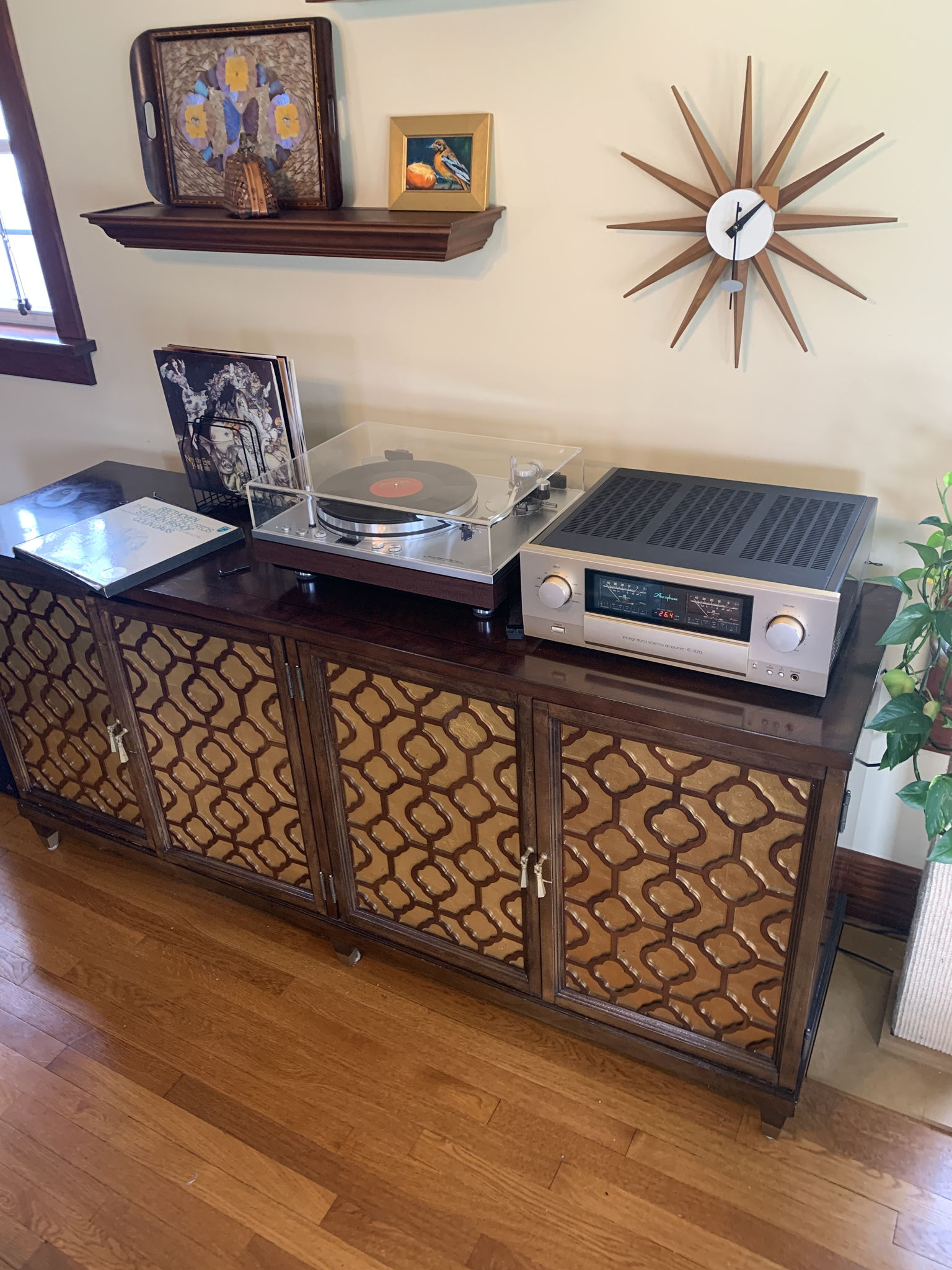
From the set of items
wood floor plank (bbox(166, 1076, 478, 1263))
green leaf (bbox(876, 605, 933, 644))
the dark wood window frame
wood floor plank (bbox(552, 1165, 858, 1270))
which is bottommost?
wood floor plank (bbox(166, 1076, 478, 1263))

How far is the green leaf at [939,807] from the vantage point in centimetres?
120

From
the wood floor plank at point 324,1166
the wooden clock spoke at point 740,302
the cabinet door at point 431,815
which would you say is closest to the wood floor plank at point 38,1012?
the wood floor plank at point 324,1166

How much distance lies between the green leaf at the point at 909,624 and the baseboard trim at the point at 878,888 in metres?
0.67

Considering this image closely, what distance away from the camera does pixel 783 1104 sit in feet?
4.61

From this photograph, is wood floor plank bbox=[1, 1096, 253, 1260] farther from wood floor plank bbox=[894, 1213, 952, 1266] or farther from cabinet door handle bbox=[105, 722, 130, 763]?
wood floor plank bbox=[894, 1213, 952, 1266]

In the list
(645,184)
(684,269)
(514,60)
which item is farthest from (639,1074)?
(514,60)

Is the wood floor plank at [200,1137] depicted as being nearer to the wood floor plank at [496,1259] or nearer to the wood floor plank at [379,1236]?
the wood floor plank at [379,1236]

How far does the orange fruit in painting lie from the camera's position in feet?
5.03

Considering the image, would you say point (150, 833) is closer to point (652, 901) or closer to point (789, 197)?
point (652, 901)

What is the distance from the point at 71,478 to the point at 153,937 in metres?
0.95

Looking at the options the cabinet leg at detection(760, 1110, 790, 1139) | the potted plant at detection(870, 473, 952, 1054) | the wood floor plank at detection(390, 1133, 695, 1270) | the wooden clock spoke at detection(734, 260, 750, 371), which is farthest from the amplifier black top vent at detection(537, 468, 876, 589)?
the wood floor plank at detection(390, 1133, 695, 1270)

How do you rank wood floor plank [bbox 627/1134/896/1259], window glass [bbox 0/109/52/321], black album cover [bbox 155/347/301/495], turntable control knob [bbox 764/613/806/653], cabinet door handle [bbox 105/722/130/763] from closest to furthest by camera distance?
turntable control knob [bbox 764/613/806/653], wood floor plank [bbox 627/1134/896/1259], black album cover [bbox 155/347/301/495], cabinet door handle [bbox 105/722/130/763], window glass [bbox 0/109/52/321]

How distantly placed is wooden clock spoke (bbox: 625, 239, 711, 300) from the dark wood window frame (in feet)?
4.12

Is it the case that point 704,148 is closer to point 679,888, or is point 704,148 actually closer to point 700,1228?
point 679,888
